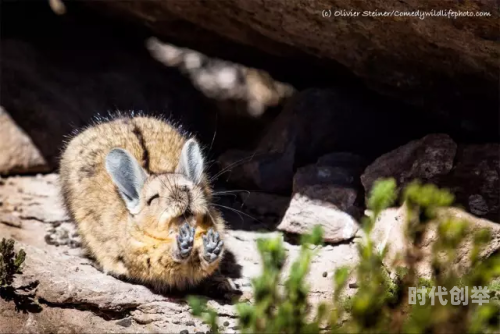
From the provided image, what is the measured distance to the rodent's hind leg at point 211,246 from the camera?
5.33 m

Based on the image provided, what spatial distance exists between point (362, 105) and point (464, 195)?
1.65m

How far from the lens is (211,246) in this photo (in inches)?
210

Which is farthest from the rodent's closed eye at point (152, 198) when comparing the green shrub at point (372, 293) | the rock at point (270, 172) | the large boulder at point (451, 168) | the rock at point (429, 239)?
the green shrub at point (372, 293)

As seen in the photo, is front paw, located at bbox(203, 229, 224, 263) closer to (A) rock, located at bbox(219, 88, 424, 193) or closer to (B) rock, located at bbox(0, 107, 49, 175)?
(A) rock, located at bbox(219, 88, 424, 193)

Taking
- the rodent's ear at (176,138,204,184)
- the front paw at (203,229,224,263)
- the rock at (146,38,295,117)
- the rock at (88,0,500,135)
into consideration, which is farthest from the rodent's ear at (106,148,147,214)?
the rock at (146,38,295,117)

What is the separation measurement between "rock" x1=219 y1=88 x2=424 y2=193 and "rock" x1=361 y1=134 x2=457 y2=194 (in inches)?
23.1

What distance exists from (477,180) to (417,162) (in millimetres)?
497

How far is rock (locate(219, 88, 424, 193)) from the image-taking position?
706 centimetres

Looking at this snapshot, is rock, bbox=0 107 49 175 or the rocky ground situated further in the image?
rock, bbox=0 107 49 175

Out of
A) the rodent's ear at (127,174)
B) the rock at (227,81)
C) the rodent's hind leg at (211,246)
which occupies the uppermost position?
the rock at (227,81)

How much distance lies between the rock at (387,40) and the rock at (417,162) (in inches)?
19.0

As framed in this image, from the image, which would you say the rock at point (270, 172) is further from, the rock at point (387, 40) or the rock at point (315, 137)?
the rock at point (387, 40)

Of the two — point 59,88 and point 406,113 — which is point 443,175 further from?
point 59,88

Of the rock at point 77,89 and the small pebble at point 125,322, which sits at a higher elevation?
the rock at point 77,89
